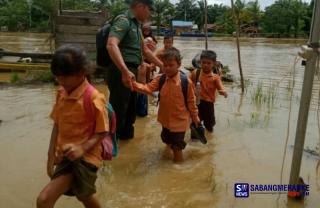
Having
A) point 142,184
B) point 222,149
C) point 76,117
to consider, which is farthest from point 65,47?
point 222,149

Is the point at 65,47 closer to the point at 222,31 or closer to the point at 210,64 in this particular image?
the point at 210,64

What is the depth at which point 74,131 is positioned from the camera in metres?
2.68

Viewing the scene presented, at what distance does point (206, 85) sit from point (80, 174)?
343 centimetres

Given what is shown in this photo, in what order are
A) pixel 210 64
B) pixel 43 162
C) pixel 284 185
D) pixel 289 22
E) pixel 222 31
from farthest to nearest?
pixel 222 31 → pixel 289 22 → pixel 210 64 → pixel 43 162 → pixel 284 185

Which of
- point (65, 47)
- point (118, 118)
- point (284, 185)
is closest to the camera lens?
point (65, 47)

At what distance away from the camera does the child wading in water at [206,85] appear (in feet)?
18.7

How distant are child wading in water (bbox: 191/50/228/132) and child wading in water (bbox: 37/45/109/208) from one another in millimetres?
3100

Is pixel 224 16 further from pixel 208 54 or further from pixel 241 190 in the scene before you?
pixel 241 190

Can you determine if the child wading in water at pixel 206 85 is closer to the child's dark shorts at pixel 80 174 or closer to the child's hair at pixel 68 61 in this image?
the child's dark shorts at pixel 80 174

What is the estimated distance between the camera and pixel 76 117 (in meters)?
2.65

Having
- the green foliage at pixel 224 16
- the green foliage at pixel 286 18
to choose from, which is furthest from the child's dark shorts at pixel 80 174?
the green foliage at pixel 286 18

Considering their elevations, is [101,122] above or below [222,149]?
above

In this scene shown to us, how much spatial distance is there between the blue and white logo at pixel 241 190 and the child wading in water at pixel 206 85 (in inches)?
75.6

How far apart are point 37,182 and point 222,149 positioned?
2.30m
